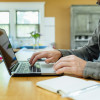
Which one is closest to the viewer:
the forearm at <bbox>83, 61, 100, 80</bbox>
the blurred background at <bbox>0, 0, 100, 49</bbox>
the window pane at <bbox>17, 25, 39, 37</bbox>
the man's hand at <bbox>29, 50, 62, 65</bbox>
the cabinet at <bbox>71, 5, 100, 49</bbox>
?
the forearm at <bbox>83, 61, 100, 80</bbox>

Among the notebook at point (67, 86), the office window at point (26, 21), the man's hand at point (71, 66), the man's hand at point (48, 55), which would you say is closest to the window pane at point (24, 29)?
the office window at point (26, 21)

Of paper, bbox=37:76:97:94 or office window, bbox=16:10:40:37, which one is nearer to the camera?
paper, bbox=37:76:97:94

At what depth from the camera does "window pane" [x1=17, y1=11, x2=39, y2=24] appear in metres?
5.61

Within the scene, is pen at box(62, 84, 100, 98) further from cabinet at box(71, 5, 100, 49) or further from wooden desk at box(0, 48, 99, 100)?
cabinet at box(71, 5, 100, 49)

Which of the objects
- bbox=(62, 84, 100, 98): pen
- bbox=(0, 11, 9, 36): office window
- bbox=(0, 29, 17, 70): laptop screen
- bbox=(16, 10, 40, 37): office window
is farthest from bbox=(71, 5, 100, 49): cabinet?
bbox=(62, 84, 100, 98): pen

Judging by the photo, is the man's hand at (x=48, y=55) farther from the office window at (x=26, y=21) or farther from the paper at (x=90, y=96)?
the office window at (x=26, y=21)

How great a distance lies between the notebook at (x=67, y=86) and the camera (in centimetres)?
59

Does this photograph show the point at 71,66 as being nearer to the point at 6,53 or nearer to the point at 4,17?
the point at 6,53

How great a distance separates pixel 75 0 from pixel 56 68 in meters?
4.93

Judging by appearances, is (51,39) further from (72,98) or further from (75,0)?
(72,98)

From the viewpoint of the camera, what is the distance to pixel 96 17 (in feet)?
17.3

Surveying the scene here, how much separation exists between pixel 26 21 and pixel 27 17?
0.40 feet

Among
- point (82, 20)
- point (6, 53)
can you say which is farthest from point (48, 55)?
point (82, 20)

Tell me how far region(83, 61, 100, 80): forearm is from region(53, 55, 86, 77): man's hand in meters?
0.02
